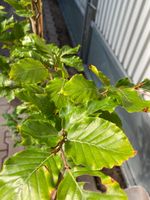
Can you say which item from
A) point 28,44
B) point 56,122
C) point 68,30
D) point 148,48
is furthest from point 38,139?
point 68,30

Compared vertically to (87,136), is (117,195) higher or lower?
lower

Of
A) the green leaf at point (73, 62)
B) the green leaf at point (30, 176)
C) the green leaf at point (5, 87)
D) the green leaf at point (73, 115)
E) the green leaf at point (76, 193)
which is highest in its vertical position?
the green leaf at point (73, 115)

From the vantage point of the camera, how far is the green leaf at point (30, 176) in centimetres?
64

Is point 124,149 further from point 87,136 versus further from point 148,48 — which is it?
point 148,48

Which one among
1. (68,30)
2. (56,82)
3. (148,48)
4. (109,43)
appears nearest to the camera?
(56,82)

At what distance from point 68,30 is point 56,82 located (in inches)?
163

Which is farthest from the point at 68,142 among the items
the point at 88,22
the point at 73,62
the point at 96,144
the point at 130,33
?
the point at 88,22

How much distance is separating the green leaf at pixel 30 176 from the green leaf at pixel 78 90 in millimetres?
259

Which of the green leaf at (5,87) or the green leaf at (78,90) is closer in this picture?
the green leaf at (78,90)

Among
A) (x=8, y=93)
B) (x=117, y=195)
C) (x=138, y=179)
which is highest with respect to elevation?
(x=117, y=195)

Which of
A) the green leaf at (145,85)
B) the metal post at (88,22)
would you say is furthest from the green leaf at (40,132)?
the metal post at (88,22)

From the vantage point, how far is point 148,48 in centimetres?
173

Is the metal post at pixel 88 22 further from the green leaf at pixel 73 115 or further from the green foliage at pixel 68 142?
the green leaf at pixel 73 115

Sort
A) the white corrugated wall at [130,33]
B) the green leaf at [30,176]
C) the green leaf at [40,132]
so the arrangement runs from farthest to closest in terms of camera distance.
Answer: the white corrugated wall at [130,33], the green leaf at [40,132], the green leaf at [30,176]
